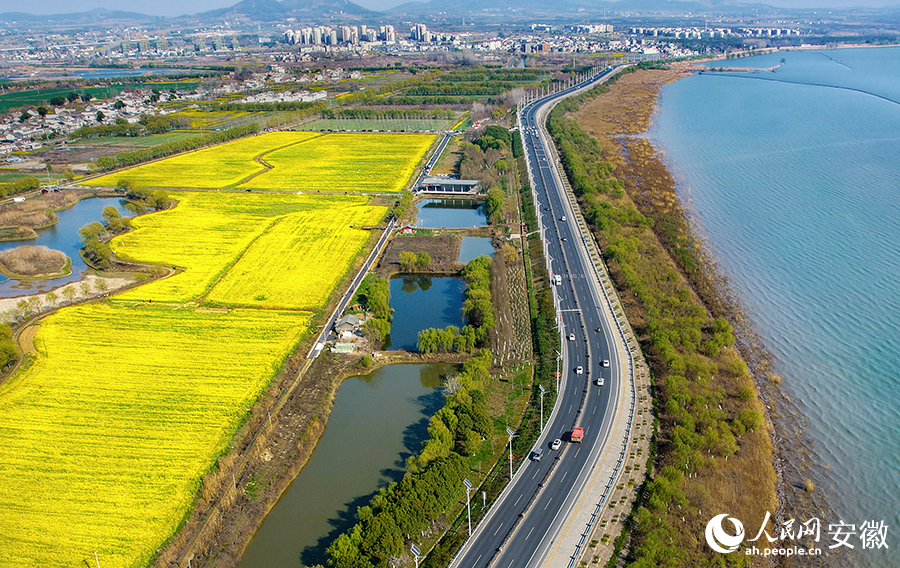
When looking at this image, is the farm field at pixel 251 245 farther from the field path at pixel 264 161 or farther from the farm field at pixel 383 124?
the farm field at pixel 383 124

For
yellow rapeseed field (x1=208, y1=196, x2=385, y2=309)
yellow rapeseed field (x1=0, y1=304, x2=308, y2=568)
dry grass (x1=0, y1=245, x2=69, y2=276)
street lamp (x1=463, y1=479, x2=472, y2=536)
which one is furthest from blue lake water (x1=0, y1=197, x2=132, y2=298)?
street lamp (x1=463, y1=479, x2=472, y2=536)

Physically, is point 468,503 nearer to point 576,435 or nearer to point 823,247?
point 576,435

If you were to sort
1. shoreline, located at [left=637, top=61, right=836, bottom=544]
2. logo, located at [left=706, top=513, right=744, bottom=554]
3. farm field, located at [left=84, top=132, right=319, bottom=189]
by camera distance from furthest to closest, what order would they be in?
farm field, located at [left=84, top=132, right=319, bottom=189] → shoreline, located at [left=637, top=61, right=836, bottom=544] → logo, located at [left=706, top=513, right=744, bottom=554]

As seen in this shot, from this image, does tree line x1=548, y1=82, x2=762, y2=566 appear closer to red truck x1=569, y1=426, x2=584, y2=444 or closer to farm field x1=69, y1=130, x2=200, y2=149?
red truck x1=569, y1=426, x2=584, y2=444

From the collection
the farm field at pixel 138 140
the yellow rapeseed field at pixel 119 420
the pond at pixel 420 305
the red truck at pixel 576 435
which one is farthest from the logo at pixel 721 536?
the farm field at pixel 138 140

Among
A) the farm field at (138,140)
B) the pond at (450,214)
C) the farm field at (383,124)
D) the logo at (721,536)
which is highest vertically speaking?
the farm field at (383,124)

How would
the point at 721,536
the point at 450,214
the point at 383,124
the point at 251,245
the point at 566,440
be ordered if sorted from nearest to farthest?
1. the point at 721,536
2. the point at 566,440
3. the point at 251,245
4. the point at 450,214
5. the point at 383,124

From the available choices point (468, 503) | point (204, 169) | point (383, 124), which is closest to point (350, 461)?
point (468, 503)
